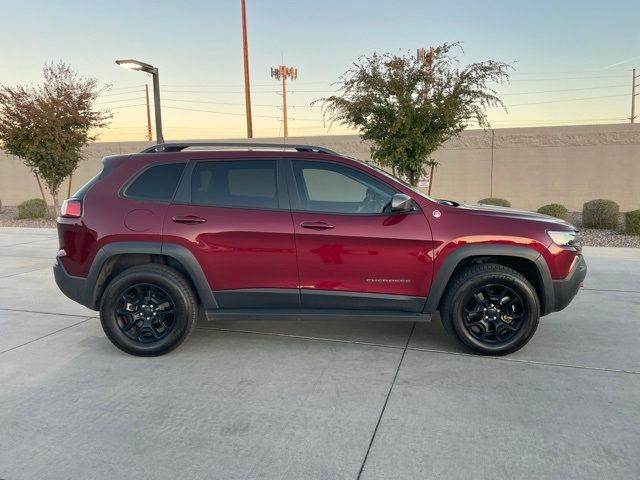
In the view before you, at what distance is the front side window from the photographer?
4.41 meters

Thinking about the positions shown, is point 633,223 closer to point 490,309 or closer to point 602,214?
point 602,214

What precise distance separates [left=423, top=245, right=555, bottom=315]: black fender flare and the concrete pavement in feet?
1.92

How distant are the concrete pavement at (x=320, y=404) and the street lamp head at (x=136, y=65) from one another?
791 cm

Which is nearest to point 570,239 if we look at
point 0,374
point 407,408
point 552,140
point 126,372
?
point 407,408

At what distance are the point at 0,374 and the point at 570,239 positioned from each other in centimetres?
494

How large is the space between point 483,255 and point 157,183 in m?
2.97

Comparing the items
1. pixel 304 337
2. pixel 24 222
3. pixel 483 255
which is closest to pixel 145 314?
pixel 304 337

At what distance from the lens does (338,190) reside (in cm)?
451

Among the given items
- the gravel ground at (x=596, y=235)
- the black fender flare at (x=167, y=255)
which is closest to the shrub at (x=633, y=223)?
the gravel ground at (x=596, y=235)

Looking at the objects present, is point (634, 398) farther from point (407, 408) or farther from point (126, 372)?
point (126, 372)

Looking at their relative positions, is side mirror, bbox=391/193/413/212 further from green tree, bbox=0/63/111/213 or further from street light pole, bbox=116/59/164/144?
green tree, bbox=0/63/111/213

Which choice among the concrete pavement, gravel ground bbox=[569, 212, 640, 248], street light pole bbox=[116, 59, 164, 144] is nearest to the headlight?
the concrete pavement

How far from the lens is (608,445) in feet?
9.81

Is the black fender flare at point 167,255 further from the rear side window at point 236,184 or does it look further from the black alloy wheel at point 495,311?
the black alloy wheel at point 495,311
